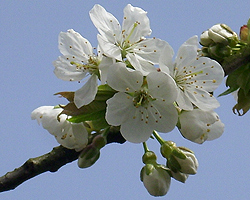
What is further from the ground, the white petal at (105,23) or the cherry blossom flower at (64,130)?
the white petal at (105,23)

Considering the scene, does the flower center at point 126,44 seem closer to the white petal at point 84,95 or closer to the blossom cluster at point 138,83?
the blossom cluster at point 138,83

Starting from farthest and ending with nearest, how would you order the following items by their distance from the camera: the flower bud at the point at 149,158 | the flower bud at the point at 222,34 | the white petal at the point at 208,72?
the flower bud at the point at 222,34 → the flower bud at the point at 149,158 → the white petal at the point at 208,72

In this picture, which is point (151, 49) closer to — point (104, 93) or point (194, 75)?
point (194, 75)

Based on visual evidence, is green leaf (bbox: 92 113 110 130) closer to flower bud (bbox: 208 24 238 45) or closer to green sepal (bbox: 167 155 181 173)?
green sepal (bbox: 167 155 181 173)

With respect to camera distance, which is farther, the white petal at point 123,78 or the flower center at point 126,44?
the flower center at point 126,44

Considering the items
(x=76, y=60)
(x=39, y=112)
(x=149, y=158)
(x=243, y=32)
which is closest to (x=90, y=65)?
(x=76, y=60)

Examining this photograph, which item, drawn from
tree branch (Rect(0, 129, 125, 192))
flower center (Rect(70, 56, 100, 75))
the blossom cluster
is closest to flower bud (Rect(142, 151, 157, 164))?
the blossom cluster

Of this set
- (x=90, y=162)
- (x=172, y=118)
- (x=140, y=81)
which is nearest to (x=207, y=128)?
(x=172, y=118)

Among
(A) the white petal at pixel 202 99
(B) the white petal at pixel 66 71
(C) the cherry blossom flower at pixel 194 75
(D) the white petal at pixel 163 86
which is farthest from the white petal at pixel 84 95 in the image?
(A) the white petal at pixel 202 99
